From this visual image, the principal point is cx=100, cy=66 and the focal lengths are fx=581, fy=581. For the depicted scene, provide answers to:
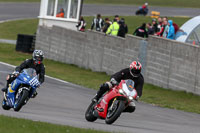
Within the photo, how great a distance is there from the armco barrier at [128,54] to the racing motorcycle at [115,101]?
8.36 meters

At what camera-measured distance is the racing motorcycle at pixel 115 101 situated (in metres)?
11.4

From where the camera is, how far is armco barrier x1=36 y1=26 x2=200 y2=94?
20.6 metres

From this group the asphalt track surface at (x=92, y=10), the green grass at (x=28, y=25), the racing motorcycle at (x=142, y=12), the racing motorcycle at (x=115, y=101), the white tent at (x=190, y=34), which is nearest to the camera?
the racing motorcycle at (x=115, y=101)

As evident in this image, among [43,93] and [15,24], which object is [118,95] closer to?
[43,93]

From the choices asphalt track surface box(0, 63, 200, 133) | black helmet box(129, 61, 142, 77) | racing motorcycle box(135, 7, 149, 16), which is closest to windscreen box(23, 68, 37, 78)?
asphalt track surface box(0, 63, 200, 133)

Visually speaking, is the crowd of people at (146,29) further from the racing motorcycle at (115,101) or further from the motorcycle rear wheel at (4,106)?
the racing motorcycle at (115,101)

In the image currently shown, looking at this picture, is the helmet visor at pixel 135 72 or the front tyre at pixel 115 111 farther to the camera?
the helmet visor at pixel 135 72

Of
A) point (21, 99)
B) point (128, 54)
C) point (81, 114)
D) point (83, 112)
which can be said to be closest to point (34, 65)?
point (21, 99)

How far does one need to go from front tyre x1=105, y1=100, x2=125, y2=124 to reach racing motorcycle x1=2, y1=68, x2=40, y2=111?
2096mm

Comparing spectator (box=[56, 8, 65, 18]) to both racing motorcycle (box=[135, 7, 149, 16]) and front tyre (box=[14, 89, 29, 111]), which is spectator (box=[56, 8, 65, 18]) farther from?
front tyre (box=[14, 89, 29, 111])

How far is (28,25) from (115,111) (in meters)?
37.2

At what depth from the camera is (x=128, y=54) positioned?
2450 centimetres

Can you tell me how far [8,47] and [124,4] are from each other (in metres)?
29.5

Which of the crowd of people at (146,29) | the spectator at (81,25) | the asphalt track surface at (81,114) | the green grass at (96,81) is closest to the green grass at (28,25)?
the spectator at (81,25)
